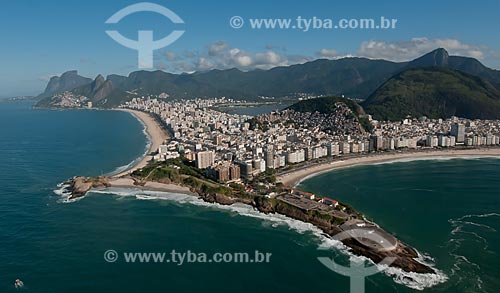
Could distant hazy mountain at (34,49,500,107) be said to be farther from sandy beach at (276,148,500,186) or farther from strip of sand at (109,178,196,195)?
strip of sand at (109,178,196,195)

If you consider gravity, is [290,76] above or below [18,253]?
above

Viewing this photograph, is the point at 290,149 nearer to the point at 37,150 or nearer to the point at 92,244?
the point at 92,244

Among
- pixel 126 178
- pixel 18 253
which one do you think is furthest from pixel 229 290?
pixel 126 178

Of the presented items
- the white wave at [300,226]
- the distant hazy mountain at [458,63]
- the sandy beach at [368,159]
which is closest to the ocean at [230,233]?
the white wave at [300,226]

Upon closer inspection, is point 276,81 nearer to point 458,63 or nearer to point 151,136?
point 458,63

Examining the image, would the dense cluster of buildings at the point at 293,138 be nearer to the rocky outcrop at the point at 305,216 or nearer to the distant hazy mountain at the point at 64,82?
the rocky outcrop at the point at 305,216

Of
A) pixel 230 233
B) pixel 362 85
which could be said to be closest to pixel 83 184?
pixel 230 233
